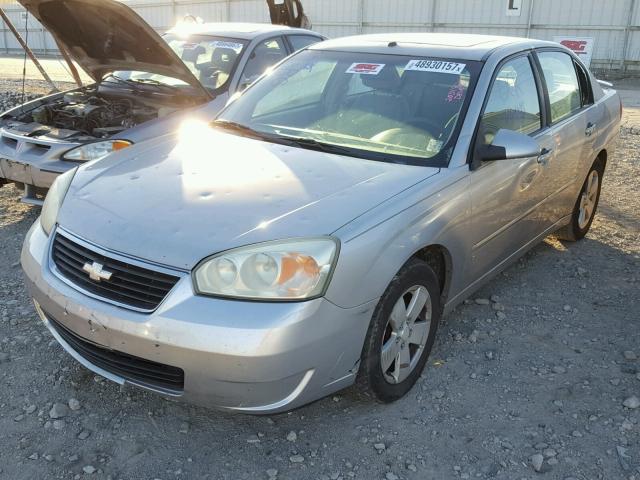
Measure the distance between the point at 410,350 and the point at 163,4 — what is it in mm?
28818

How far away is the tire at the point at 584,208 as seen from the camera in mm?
4945

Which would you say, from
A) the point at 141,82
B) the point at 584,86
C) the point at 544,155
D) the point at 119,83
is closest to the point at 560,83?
the point at 584,86

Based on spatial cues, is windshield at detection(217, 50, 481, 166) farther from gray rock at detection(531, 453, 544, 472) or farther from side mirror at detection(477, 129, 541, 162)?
gray rock at detection(531, 453, 544, 472)

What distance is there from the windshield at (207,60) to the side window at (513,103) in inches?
110

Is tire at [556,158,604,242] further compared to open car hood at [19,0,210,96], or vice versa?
open car hood at [19,0,210,96]

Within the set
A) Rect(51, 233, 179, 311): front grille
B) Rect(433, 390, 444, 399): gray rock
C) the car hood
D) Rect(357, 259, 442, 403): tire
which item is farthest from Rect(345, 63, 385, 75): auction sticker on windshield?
Rect(51, 233, 179, 311): front grille

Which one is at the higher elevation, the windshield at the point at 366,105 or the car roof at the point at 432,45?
the car roof at the point at 432,45

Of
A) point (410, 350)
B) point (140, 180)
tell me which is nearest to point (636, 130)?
point (410, 350)

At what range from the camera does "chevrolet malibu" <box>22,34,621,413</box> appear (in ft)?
7.76

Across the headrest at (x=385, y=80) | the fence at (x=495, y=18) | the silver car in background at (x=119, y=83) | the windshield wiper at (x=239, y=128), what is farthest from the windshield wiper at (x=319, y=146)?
the fence at (x=495, y=18)

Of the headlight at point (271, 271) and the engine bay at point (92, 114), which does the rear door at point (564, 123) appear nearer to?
the headlight at point (271, 271)

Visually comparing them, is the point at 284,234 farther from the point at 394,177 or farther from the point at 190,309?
the point at 394,177

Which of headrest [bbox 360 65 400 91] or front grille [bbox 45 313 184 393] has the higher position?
headrest [bbox 360 65 400 91]

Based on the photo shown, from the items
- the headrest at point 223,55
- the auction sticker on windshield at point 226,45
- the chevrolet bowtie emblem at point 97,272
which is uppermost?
the auction sticker on windshield at point 226,45
